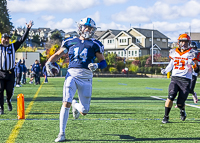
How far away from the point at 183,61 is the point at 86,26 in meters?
2.41

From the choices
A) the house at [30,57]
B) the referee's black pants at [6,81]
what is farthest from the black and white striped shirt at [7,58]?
the house at [30,57]

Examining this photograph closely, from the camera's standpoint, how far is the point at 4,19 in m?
61.3

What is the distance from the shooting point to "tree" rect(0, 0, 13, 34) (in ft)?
196

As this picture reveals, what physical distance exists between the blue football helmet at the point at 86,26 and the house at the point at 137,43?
67.1 metres

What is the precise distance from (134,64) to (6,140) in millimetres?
60469

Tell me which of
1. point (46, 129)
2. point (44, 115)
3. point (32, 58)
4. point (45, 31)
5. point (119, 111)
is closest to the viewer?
point (46, 129)

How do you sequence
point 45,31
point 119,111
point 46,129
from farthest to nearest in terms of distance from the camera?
point 45,31
point 119,111
point 46,129

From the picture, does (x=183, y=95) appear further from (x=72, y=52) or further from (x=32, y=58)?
(x=32, y=58)

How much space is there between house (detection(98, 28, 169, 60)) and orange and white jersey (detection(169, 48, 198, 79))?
6557cm

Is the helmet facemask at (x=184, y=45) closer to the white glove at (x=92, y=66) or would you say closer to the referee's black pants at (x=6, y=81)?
the white glove at (x=92, y=66)

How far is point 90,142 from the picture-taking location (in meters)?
5.41

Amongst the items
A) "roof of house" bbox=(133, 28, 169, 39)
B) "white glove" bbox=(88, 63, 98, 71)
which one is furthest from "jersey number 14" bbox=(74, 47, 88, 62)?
"roof of house" bbox=(133, 28, 169, 39)

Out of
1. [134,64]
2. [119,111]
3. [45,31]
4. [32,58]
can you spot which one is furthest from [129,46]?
[45,31]

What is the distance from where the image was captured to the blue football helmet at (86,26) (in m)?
5.73
